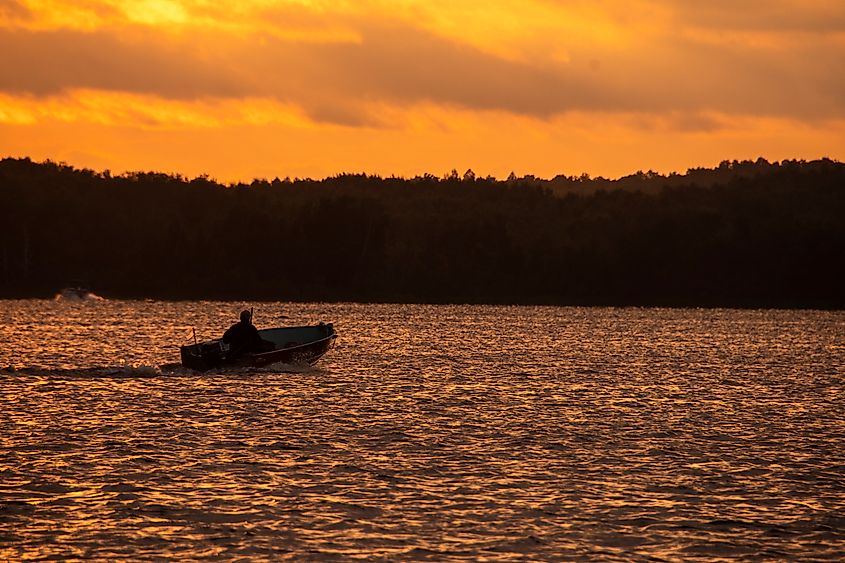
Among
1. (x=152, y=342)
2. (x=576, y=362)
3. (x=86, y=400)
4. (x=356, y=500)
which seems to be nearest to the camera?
(x=356, y=500)

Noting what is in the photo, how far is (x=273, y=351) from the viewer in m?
53.5

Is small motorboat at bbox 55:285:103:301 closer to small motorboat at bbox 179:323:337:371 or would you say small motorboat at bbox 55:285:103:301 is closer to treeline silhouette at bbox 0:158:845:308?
treeline silhouette at bbox 0:158:845:308

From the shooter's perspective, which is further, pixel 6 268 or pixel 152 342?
pixel 6 268

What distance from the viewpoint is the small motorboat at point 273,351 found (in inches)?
2007

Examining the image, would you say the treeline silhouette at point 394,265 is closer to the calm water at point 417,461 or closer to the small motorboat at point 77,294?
the small motorboat at point 77,294

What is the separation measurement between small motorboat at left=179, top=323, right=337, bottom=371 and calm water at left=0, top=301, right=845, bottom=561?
73 cm

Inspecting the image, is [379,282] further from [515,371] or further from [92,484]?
[92,484]

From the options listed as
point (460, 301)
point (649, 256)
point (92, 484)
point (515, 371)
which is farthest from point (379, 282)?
point (92, 484)

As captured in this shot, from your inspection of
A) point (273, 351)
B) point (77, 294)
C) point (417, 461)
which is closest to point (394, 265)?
point (77, 294)

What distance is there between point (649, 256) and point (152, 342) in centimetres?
11725

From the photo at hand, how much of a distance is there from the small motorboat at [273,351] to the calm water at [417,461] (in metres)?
0.73

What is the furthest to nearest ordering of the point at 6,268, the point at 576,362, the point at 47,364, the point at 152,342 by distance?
the point at 6,268 → the point at 152,342 → the point at 576,362 → the point at 47,364

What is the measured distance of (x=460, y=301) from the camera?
596 ft

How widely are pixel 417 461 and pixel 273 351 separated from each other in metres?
23.9
